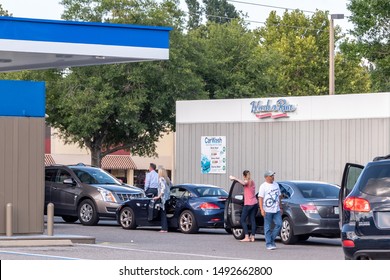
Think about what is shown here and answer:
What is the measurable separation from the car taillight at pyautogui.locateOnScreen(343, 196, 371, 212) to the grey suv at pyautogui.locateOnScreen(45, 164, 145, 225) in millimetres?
17358

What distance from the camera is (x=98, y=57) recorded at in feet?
80.1

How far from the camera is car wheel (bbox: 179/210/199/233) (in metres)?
27.8

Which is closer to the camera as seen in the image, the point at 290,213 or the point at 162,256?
the point at 162,256

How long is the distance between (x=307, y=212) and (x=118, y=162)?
52198mm

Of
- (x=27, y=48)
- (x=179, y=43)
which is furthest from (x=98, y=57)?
(x=179, y=43)

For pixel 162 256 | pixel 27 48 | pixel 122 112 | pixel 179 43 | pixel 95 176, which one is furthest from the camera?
pixel 179 43

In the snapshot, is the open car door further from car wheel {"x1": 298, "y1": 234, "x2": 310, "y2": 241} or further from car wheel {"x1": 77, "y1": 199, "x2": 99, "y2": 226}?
car wheel {"x1": 77, "y1": 199, "x2": 99, "y2": 226}

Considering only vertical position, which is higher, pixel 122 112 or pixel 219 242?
pixel 122 112

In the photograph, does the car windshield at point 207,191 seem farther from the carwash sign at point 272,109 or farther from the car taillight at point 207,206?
the carwash sign at point 272,109

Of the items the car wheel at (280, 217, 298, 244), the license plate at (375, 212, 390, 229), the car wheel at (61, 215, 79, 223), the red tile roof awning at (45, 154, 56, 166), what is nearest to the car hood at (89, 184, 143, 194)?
the car wheel at (61, 215, 79, 223)

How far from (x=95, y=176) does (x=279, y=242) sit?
9.51 meters

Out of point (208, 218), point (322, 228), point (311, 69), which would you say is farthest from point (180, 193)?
point (311, 69)

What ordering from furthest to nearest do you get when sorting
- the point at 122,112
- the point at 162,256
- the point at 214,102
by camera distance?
the point at 122,112
the point at 214,102
the point at 162,256

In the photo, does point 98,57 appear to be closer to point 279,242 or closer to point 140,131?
point 279,242
